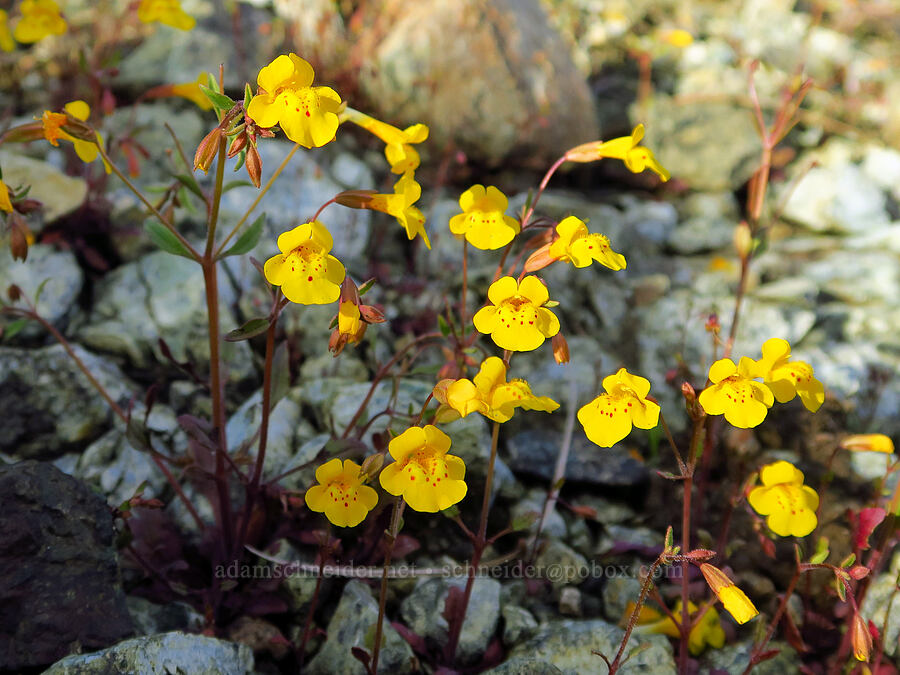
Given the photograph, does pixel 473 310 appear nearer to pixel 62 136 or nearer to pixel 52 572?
pixel 62 136

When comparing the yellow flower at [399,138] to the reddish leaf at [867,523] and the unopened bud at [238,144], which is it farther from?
the reddish leaf at [867,523]

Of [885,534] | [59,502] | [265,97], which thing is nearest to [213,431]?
[59,502]

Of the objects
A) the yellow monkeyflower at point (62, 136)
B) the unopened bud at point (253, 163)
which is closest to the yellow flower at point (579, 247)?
the unopened bud at point (253, 163)

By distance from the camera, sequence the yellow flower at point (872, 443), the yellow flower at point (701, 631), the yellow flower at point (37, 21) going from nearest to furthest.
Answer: the yellow flower at point (872, 443), the yellow flower at point (701, 631), the yellow flower at point (37, 21)

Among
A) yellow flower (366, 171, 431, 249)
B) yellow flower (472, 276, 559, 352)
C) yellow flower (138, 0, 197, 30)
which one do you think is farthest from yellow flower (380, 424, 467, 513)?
yellow flower (138, 0, 197, 30)

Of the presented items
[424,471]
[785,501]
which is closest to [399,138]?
[424,471]

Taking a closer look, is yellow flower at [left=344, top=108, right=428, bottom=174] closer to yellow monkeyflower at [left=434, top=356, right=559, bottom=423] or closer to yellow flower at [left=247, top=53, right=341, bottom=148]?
yellow flower at [left=247, top=53, right=341, bottom=148]

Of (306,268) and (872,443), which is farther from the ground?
(306,268)
